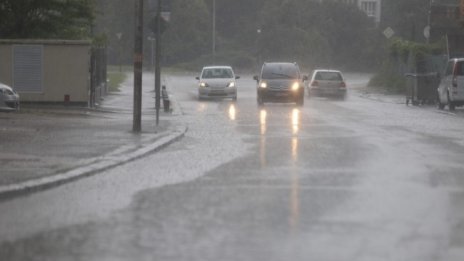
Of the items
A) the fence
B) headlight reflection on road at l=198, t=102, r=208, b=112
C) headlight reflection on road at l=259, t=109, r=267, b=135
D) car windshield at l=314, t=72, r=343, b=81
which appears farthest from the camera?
car windshield at l=314, t=72, r=343, b=81

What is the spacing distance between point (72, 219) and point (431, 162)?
304 inches

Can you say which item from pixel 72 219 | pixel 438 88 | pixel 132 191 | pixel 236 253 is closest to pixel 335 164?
pixel 132 191

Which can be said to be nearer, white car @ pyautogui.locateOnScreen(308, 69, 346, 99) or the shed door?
the shed door

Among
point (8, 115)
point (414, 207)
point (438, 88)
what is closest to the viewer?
point (414, 207)

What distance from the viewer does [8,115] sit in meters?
25.8

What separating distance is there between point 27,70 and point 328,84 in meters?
20.6

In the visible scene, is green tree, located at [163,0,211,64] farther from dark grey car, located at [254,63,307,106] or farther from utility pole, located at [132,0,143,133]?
utility pole, located at [132,0,143,133]

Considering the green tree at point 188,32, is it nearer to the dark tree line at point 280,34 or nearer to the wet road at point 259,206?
the dark tree line at point 280,34

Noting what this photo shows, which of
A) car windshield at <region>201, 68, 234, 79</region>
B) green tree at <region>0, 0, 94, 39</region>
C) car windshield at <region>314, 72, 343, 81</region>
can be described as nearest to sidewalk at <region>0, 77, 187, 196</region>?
green tree at <region>0, 0, 94, 39</region>

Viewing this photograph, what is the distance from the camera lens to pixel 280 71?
133 feet

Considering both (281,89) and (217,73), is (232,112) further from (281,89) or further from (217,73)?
(217,73)

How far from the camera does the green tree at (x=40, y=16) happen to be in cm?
3270

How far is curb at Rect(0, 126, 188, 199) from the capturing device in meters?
12.7

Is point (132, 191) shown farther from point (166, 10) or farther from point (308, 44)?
point (308, 44)
